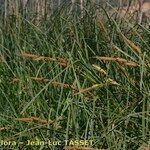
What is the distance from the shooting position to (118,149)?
5.41 ft

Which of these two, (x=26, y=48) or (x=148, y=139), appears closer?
(x=148, y=139)

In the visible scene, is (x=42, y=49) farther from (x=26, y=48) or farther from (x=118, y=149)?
(x=118, y=149)

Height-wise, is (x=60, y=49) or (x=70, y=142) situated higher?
(x=60, y=49)

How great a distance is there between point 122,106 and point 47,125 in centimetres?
29

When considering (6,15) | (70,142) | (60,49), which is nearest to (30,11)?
(6,15)

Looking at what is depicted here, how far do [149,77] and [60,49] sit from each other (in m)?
0.55

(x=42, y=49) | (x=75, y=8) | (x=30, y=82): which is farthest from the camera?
(x=75, y=8)

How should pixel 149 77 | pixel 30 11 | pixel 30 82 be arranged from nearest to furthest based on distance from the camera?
pixel 149 77
pixel 30 82
pixel 30 11

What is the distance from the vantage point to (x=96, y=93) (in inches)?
78.5

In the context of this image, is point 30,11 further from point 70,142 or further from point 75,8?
point 70,142

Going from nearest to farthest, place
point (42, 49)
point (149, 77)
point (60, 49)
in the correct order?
point (149, 77), point (60, 49), point (42, 49)

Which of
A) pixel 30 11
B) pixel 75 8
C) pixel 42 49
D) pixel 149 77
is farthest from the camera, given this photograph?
pixel 30 11

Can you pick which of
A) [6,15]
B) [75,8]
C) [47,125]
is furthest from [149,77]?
[6,15]

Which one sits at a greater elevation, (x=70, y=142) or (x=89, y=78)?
(x=89, y=78)
